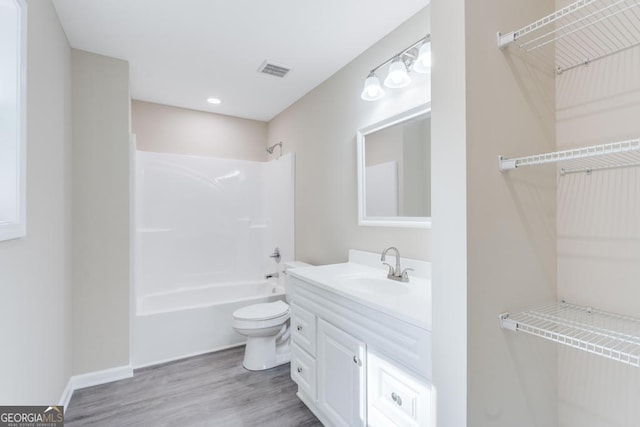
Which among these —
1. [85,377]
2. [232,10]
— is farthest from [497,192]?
[85,377]

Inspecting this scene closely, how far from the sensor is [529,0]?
1105mm

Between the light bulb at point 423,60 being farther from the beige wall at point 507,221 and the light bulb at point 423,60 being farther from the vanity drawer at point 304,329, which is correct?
the vanity drawer at point 304,329

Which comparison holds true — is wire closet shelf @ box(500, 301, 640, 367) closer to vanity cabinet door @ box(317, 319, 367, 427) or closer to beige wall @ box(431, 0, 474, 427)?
beige wall @ box(431, 0, 474, 427)

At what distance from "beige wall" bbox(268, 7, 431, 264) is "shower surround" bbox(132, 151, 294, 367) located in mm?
345

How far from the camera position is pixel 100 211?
2301mm

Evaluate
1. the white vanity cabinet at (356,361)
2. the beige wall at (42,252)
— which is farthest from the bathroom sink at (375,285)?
the beige wall at (42,252)

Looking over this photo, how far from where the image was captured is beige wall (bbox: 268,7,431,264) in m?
1.89

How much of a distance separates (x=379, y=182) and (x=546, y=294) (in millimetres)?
1216

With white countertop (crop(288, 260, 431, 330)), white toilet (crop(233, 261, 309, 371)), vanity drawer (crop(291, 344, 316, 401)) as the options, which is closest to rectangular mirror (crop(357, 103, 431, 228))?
white countertop (crop(288, 260, 431, 330))

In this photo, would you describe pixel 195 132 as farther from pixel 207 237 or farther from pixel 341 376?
pixel 341 376

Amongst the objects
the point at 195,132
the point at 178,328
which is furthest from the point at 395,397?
the point at 195,132

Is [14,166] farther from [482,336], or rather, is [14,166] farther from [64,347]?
[482,336]

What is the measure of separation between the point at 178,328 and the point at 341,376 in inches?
70.9

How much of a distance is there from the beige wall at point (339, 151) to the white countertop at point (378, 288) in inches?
8.1
